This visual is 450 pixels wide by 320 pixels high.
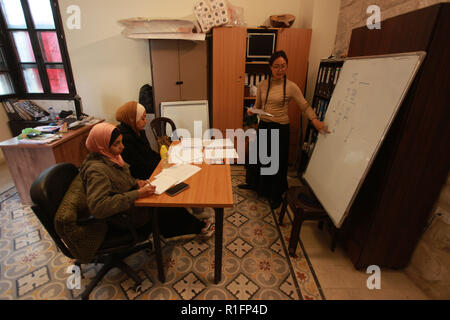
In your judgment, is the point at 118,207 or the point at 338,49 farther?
the point at 338,49

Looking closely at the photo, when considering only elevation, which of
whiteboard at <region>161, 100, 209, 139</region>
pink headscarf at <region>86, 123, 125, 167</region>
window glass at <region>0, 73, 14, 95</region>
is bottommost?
whiteboard at <region>161, 100, 209, 139</region>

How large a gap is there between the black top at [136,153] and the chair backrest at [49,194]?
545 millimetres

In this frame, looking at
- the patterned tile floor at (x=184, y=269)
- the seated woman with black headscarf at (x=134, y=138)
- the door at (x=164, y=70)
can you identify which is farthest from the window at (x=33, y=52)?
the seated woman with black headscarf at (x=134, y=138)

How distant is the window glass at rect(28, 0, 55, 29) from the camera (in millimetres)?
3230

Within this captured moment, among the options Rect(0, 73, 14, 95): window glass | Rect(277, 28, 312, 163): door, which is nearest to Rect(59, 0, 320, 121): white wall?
Rect(277, 28, 312, 163): door

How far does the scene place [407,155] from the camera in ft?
4.55

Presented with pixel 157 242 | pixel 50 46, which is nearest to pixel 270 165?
pixel 157 242

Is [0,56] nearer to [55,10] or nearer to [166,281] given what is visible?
[55,10]

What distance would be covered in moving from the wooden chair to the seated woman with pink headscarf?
3.73 ft

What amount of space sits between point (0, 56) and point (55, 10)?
111 cm

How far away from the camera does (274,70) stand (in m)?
2.12

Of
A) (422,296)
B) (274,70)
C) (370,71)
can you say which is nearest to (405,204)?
(422,296)

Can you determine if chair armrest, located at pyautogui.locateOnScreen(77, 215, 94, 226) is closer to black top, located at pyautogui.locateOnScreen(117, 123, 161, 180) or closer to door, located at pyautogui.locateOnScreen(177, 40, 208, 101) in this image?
black top, located at pyautogui.locateOnScreen(117, 123, 161, 180)

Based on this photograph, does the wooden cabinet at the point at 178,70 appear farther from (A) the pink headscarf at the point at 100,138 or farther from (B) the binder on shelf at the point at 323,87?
(A) the pink headscarf at the point at 100,138
